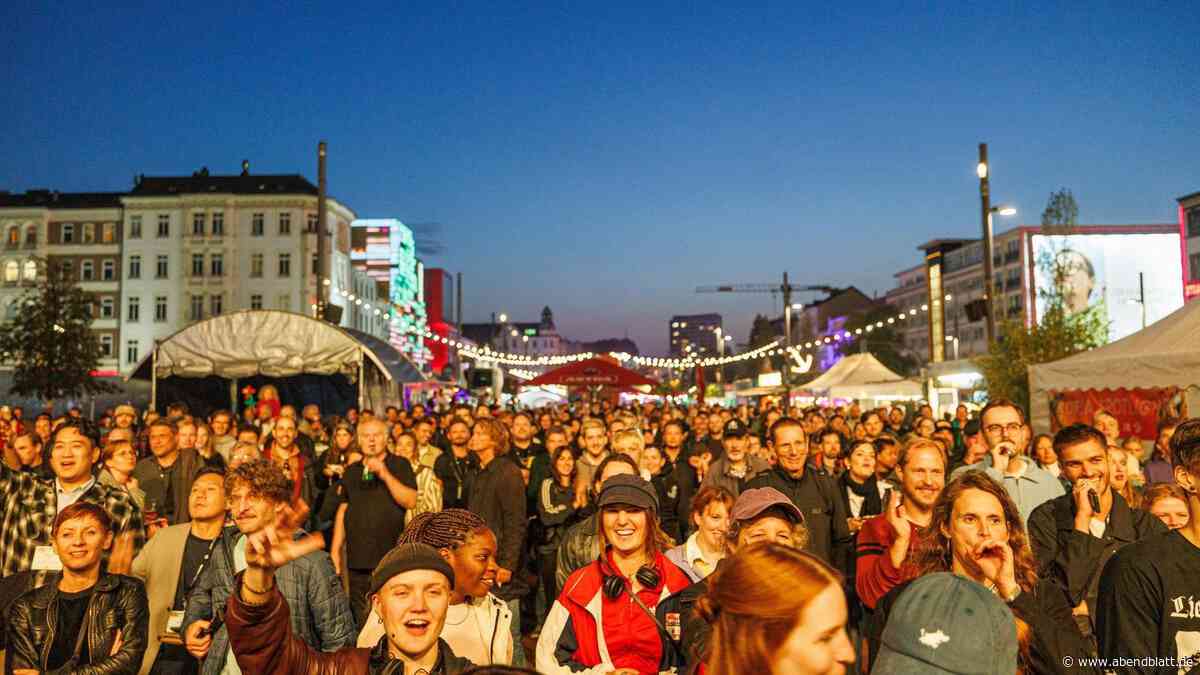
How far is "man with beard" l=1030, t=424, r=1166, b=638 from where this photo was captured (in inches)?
175

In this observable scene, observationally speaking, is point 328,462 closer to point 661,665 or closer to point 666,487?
point 666,487

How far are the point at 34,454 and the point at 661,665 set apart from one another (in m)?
7.16

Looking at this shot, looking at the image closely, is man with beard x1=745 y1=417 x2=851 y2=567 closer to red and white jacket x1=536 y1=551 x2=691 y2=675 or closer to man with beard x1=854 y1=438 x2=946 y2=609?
man with beard x1=854 y1=438 x2=946 y2=609

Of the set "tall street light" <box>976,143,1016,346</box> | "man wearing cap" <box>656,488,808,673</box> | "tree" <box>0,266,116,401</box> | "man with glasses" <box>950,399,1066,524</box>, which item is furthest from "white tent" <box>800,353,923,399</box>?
"tree" <box>0,266,116,401</box>

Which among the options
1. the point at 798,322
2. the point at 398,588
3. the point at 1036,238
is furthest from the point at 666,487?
the point at 798,322

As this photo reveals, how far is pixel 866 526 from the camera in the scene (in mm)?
4473

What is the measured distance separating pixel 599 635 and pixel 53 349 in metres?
40.7

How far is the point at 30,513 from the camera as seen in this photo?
5.50 metres

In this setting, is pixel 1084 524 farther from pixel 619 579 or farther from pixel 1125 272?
pixel 1125 272

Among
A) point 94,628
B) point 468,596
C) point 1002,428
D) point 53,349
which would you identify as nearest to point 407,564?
point 468,596

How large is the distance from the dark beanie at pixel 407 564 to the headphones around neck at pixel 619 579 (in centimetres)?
95

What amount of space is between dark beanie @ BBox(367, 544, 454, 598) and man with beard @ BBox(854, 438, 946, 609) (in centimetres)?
192

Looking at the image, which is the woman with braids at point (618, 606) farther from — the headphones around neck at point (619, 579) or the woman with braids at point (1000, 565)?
the woman with braids at point (1000, 565)

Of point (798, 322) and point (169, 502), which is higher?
point (798, 322)
